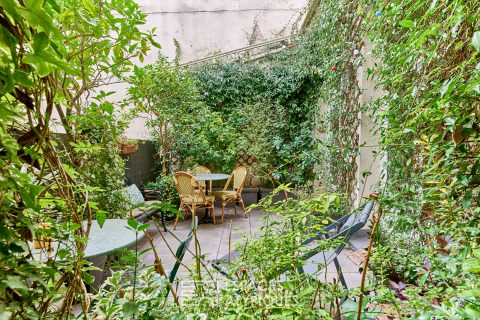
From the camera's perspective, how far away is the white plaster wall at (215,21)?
8.13 meters

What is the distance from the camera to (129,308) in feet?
1.89

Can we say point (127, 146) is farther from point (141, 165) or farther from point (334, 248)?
point (334, 248)

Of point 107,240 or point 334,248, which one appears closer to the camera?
point 334,248

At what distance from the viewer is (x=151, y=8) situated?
8219 mm

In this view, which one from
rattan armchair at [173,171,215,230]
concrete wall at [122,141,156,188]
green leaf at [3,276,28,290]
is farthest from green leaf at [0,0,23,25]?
concrete wall at [122,141,156,188]

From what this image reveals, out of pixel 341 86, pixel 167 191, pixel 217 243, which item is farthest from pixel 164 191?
pixel 341 86

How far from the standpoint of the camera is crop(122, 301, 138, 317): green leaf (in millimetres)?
564

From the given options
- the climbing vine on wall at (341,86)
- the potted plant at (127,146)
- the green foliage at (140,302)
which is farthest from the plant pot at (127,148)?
the green foliage at (140,302)

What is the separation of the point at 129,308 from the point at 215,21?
28.2 ft

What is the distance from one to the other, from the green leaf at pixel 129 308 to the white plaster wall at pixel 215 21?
815 centimetres

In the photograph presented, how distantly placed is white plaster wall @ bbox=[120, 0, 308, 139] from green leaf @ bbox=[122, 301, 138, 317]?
8154 mm

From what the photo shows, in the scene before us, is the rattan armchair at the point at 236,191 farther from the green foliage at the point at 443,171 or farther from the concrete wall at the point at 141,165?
the green foliage at the point at 443,171

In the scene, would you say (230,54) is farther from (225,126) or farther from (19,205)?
(19,205)

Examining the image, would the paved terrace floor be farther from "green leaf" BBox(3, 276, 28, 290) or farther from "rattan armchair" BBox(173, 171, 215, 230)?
"green leaf" BBox(3, 276, 28, 290)
